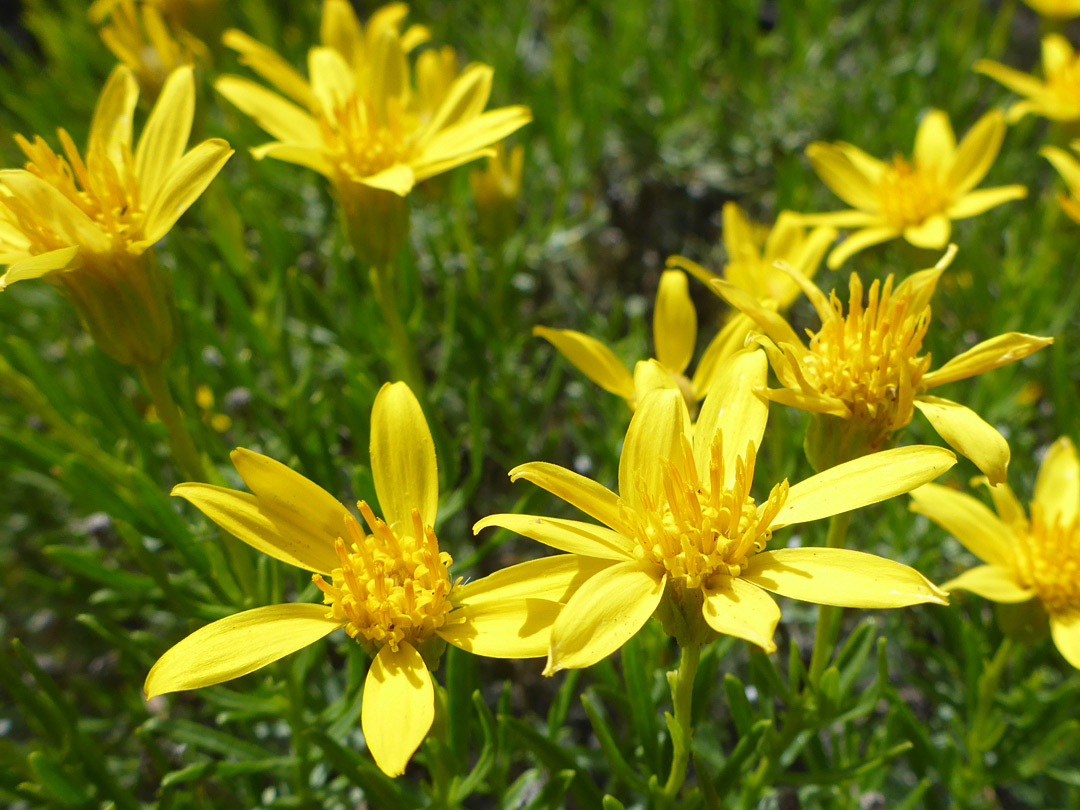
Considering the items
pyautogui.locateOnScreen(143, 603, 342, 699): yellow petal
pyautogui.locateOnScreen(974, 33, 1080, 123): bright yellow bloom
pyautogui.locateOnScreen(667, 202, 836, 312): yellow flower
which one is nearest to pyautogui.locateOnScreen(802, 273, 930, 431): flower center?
pyautogui.locateOnScreen(667, 202, 836, 312): yellow flower

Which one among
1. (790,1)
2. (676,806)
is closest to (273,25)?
(790,1)

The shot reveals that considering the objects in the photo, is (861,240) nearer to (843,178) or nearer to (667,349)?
(843,178)

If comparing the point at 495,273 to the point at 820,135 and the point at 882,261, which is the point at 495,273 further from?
the point at 820,135

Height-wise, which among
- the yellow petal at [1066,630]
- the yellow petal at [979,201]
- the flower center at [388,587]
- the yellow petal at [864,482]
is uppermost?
the flower center at [388,587]

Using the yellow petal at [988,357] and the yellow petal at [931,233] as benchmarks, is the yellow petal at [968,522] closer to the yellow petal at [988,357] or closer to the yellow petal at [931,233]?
the yellow petal at [988,357]

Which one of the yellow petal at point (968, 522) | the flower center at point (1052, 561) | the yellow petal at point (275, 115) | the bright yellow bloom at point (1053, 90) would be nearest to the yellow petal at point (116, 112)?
the yellow petal at point (275, 115)
